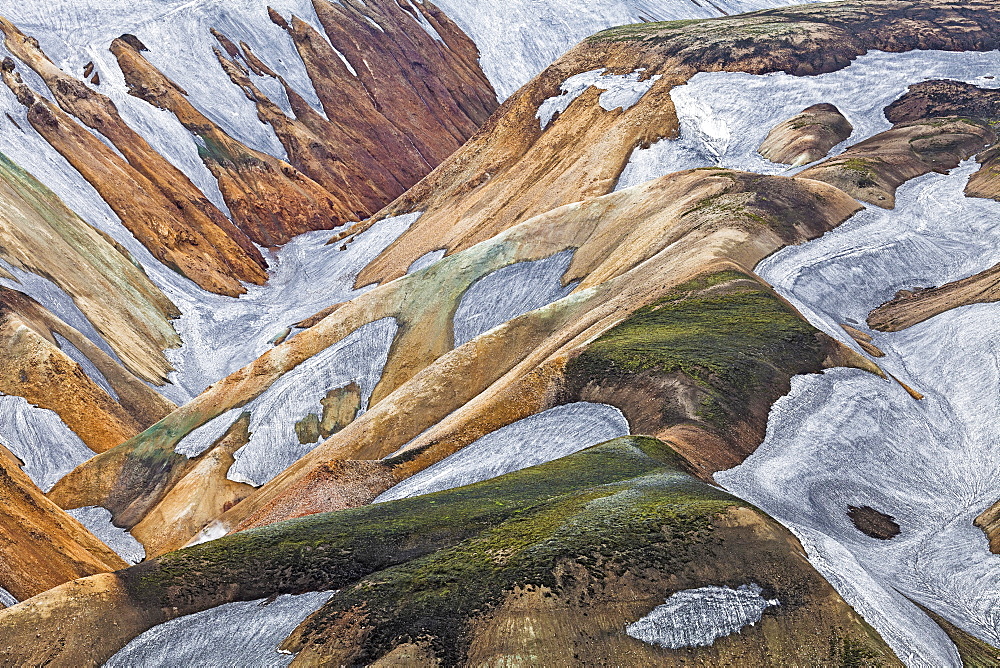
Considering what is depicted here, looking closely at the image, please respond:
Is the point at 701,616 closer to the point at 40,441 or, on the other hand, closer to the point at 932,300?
the point at 932,300

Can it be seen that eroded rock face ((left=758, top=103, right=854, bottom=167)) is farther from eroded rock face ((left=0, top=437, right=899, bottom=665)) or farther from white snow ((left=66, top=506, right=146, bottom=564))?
white snow ((left=66, top=506, right=146, bottom=564))

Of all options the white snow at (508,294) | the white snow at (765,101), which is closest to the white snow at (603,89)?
the white snow at (765,101)

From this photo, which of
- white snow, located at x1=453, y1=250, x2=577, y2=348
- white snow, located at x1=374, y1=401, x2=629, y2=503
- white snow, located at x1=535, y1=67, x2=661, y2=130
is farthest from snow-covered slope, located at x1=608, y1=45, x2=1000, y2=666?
white snow, located at x1=535, y1=67, x2=661, y2=130

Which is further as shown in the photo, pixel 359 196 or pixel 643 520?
pixel 359 196

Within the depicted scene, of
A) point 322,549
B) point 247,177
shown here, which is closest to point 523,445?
point 322,549

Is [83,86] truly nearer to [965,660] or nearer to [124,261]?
[124,261]

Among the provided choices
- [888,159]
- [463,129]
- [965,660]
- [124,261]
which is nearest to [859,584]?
[965,660]
